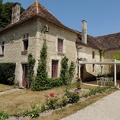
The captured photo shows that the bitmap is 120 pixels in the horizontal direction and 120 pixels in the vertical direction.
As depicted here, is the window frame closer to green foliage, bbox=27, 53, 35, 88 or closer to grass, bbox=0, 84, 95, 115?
green foliage, bbox=27, 53, 35, 88

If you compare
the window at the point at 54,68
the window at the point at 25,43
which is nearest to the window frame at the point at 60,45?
the window at the point at 54,68

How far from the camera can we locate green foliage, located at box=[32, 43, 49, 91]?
36.7 ft

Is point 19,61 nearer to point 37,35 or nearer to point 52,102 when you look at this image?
point 37,35

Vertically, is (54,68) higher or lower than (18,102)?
higher

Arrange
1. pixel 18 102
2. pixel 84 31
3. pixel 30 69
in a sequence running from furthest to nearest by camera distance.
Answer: pixel 84 31 → pixel 30 69 → pixel 18 102

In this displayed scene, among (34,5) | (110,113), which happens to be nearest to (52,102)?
(110,113)

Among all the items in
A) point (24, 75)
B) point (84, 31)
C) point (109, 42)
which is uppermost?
point (84, 31)

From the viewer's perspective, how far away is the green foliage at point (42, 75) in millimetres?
11180

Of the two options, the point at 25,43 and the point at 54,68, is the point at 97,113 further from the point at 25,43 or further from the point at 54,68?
the point at 25,43

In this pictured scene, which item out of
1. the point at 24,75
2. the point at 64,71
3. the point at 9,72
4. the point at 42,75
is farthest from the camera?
the point at 64,71

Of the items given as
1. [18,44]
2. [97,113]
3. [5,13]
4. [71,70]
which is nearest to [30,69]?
[18,44]

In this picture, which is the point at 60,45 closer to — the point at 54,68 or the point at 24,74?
the point at 54,68

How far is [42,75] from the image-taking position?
1146 cm

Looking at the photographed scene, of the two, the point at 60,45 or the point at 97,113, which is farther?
the point at 60,45
